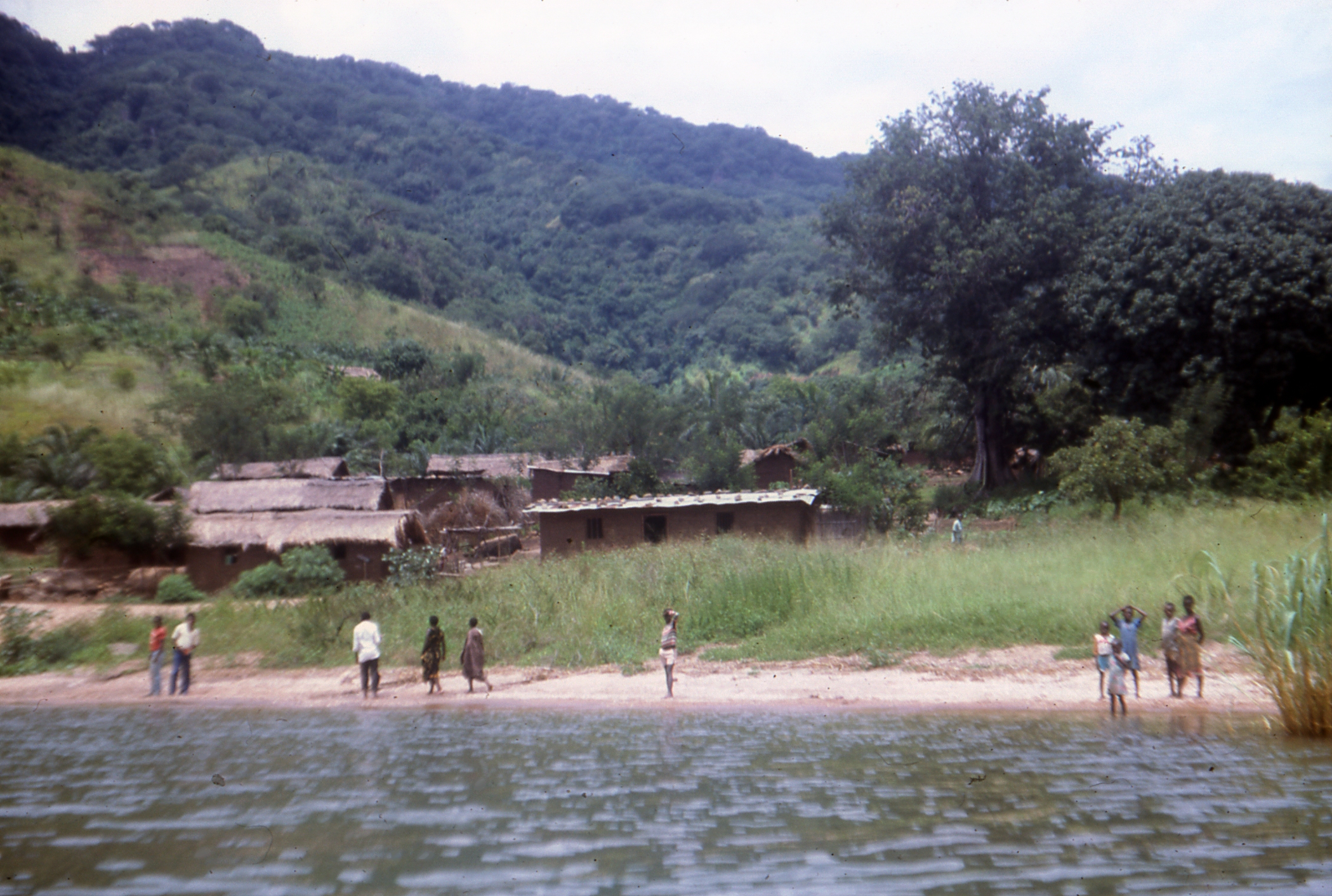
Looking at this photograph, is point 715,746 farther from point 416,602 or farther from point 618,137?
point 618,137

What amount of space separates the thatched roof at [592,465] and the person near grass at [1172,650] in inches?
1011

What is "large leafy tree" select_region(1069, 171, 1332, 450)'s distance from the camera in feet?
87.0

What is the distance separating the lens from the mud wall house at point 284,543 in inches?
1102

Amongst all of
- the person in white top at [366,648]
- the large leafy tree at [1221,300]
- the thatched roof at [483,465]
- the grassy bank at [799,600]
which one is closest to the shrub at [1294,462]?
the grassy bank at [799,600]

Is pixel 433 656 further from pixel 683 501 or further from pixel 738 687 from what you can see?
pixel 683 501

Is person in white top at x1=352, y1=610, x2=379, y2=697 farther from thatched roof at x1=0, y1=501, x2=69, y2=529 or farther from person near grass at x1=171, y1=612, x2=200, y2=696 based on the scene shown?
thatched roof at x1=0, y1=501, x2=69, y2=529

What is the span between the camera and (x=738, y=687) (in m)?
16.8

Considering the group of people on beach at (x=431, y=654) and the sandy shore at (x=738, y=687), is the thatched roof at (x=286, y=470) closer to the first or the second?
the sandy shore at (x=738, y=687)

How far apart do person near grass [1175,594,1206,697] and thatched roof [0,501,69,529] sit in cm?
2988

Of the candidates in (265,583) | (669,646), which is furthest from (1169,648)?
(265,583)

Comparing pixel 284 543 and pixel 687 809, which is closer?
pixel 687 809

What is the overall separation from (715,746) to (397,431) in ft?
135

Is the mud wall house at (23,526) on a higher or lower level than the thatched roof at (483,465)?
lower

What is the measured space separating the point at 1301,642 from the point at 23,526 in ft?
108
